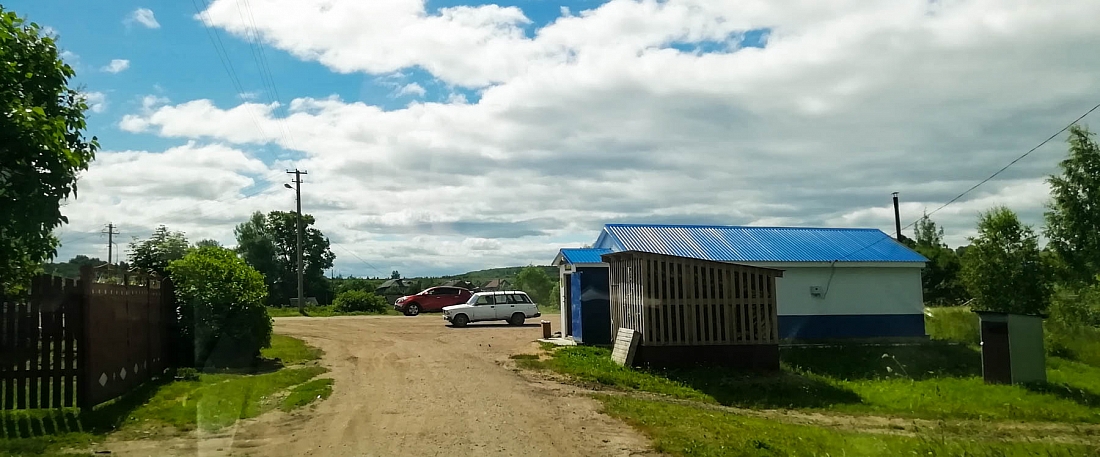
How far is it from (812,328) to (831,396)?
10.1m

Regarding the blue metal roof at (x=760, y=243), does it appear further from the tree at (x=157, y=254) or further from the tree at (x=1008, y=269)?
the tree at (x=157, y=254)

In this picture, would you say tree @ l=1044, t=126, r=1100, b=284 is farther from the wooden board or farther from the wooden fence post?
the wooden fence post

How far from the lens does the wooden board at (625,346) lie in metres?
18.1

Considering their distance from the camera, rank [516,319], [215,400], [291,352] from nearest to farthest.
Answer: [215,400], [291,352], [516,319]

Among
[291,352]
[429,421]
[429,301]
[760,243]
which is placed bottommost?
[429,421]

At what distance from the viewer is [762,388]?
55.0 feet

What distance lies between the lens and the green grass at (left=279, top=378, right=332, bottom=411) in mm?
12274

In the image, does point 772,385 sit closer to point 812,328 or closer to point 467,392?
point 467,392

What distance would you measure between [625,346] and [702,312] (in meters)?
1.89

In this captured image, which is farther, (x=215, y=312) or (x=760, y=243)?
(x=760, y=243)

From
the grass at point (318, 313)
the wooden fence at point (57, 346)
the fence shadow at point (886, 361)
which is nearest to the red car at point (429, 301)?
the grass at point (318, 313)

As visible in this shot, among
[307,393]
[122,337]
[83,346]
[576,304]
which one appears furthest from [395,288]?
[83,346]

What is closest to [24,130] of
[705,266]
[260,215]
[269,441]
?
[269,441]

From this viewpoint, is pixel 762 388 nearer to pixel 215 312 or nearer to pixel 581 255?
pixel 581 255
